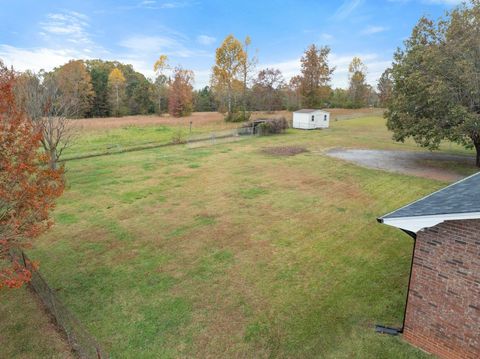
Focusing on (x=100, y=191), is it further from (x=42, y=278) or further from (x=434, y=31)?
(x=434, y=31)

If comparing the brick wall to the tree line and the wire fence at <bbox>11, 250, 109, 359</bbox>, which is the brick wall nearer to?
the wire fence at <bbox>11, 250, 109, 359</bbox>

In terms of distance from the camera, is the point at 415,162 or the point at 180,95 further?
the point at 180,95

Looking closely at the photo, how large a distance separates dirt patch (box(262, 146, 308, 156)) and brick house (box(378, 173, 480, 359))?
17.2 m

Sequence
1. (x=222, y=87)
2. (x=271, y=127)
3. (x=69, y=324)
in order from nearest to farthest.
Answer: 1. (x=69, y=324)
2. (x=271, y=127)
3. (x=222, y=87)

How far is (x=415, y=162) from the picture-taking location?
1975 centimetres

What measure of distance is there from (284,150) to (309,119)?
13.7 meters

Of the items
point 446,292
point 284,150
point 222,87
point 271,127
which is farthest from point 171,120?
point 446,292

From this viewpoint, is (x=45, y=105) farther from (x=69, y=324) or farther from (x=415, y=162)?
(x=415, y=162)

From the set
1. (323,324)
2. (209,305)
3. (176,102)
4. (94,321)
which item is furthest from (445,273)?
(176,102)

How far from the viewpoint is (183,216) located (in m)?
11.6

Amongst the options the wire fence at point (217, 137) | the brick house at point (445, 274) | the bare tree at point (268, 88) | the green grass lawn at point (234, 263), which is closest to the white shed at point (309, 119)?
the wire fence at point (217, 137)

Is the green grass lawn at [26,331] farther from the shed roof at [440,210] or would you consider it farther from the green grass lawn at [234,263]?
the shed roof at [440,210]

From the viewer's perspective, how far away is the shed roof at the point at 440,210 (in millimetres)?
4417

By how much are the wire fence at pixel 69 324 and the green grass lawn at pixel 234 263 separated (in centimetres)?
17
